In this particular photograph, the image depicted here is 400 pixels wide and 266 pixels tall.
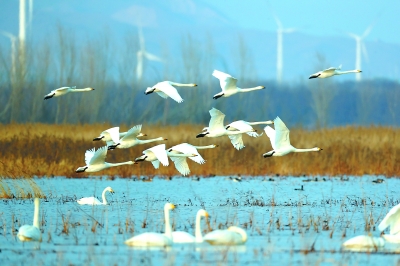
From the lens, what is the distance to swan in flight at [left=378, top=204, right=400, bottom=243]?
12258 millimetres

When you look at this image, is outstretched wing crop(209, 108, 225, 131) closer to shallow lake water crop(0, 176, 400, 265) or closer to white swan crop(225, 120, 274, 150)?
white swan crop(225, 120, 274, 150)

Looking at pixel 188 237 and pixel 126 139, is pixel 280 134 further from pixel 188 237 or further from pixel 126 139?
pixel 188 237

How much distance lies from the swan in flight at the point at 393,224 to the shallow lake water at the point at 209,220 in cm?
14

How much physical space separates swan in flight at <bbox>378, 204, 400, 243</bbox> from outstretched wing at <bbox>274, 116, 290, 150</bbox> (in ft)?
14.8

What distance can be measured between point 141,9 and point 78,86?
6009 inches

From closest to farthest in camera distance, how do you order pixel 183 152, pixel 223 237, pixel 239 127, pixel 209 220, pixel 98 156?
pixel 223 237 → pixel 209 220 → pixel 98 156 → pixel 183 152 → pixel 239 127

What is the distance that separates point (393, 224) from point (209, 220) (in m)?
3.44

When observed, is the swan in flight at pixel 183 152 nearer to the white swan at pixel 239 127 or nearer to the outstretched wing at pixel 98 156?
the white swan at pixel 239 127

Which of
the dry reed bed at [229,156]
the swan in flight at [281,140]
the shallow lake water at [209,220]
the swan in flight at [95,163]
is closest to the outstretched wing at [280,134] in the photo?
the swan in flight at [281,140]

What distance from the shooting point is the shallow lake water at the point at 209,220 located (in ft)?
36.6

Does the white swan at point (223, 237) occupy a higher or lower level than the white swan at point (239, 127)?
lower

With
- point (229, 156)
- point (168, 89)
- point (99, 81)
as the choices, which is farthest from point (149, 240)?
point (99, 81)

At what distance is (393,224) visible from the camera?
41.1ft

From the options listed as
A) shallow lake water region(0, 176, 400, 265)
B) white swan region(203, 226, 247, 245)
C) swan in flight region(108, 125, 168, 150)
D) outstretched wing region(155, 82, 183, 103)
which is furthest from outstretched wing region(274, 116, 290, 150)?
white swan region(203, 226, 247, 245)
